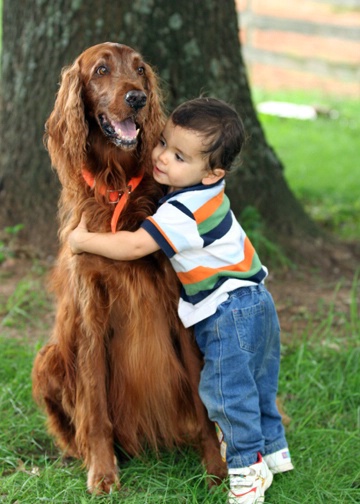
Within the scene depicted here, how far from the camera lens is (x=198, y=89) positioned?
4.79m

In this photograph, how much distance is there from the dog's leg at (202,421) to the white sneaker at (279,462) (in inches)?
7.8

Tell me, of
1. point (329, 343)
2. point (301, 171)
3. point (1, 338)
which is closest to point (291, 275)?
point (329, 343)

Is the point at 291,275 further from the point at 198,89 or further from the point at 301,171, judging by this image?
the point at 301,171

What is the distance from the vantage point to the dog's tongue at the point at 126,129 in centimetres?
303

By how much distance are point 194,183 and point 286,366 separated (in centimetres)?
152

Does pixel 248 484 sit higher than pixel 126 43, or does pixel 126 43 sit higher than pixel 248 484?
pixel 126 43

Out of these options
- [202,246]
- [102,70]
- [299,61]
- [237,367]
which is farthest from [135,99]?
[299,61]

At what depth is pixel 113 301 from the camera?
10.5 ft

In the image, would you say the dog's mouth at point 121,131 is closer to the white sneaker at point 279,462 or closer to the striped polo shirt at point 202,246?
the striped polo shirt at point 202,246

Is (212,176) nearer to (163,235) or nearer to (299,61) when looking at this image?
(163,235)

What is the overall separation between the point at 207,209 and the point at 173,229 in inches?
6.6

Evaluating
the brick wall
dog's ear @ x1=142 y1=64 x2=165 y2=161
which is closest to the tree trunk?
dog's ear @ x1=142 y1=64 x2=165 y2=161

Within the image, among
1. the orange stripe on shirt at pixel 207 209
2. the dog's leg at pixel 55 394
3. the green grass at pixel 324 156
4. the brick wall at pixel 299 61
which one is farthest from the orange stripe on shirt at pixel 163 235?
the brick wall at pixel 299 61

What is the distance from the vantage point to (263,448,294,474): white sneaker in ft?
10.7
